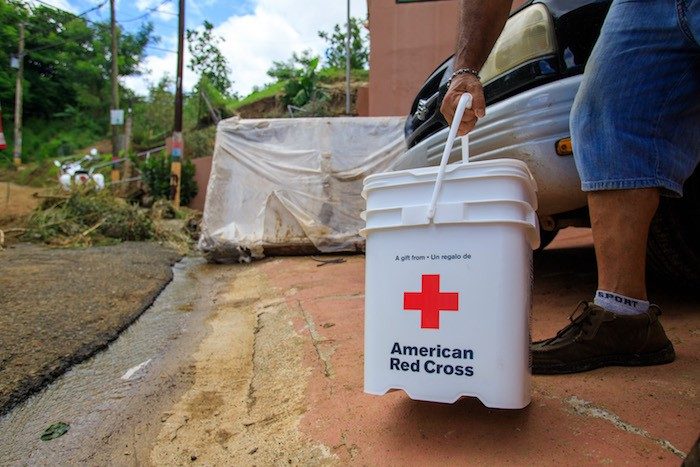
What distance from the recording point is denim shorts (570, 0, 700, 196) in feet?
3.95

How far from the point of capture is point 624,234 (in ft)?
4.01

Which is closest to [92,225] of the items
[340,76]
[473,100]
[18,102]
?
[473,100]

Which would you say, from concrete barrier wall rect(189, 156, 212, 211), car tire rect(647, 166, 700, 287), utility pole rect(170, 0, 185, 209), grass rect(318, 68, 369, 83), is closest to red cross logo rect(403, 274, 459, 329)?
car tire rect(647, 166, 700, 287)

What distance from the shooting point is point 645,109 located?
4.01 feet

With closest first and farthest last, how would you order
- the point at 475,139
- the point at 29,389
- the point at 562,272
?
the point at 29,389, the point at 475,139, the point at 562,272

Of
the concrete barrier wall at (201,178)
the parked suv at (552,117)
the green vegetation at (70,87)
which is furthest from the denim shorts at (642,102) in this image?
the green vegetation at (70,87)

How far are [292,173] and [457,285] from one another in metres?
4.77

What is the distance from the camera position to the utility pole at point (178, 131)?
38.1 feet

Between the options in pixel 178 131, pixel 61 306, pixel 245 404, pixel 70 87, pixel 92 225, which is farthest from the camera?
pixel 70 87

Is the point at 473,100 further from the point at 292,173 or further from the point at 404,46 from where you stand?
the point at 404,46

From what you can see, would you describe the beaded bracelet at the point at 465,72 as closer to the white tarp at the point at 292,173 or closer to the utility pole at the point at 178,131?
the white tarp at the point at 292,173

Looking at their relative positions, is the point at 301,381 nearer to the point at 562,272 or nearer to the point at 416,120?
the point at 416,120

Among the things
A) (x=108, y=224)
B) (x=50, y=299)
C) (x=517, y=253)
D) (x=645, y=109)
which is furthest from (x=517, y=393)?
(x=108, y=224)

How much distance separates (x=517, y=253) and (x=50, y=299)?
2808mm
